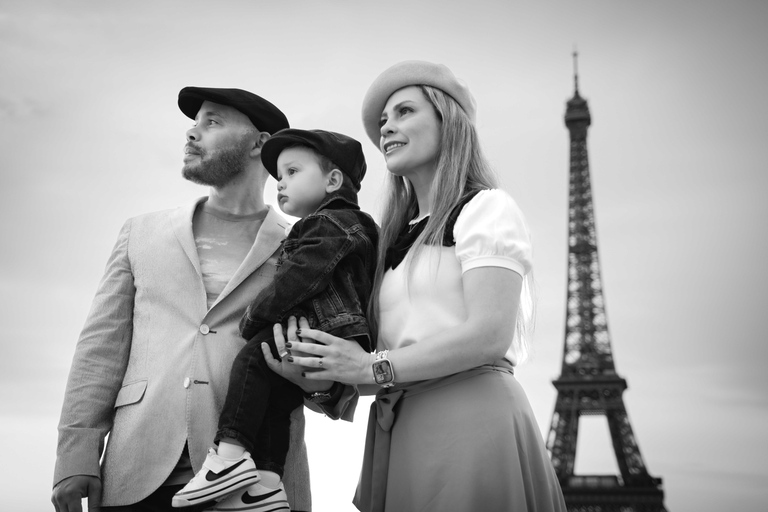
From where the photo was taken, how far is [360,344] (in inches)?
104

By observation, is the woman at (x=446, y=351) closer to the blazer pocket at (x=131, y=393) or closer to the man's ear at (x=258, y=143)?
the blazer pocket at (x=131, y=393)

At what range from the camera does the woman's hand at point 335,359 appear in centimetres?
247

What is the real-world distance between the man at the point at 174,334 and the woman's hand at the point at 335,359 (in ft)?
2.04

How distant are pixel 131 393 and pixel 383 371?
1178mm

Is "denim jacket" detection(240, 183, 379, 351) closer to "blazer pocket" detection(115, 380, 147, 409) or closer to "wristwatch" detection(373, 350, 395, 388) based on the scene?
"wristwatch" detection(373, 350, 395, 388)

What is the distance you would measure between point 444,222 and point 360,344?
503 mm

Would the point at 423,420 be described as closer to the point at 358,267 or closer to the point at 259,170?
the point at 358,267

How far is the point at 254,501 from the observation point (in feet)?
7.97

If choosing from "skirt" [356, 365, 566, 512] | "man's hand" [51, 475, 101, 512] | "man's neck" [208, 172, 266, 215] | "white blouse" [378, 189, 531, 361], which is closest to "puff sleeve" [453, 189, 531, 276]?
"white blouse" [378, 189, 531, 361]

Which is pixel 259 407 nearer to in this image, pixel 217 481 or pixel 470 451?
pixel 217 481

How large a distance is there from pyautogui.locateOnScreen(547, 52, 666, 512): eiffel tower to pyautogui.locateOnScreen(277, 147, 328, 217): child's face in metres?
25.4

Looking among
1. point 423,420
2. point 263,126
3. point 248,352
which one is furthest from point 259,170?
point 423,420

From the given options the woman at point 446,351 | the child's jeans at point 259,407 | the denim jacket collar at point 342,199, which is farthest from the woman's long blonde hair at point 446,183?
the child's jeans at point 259,407

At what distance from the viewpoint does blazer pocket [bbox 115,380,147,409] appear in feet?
9.86
